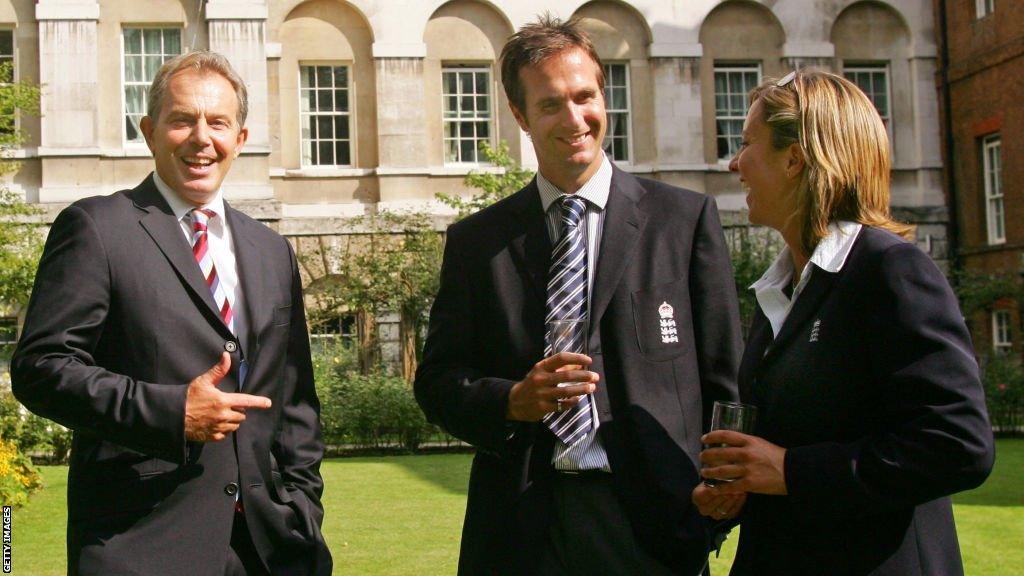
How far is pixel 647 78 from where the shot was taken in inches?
1046

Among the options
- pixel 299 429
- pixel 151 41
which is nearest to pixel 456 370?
pixel 299 429

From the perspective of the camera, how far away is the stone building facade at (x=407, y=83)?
2389cm

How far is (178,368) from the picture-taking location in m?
3.81

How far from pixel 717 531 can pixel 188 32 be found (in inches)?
889

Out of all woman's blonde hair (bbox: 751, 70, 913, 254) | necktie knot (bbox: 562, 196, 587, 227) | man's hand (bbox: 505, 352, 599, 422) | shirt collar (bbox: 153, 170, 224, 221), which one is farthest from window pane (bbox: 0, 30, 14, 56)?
woman's blonde hair (bbox: 751, 70, 913, 254)

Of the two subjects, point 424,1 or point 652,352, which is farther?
point 424,1

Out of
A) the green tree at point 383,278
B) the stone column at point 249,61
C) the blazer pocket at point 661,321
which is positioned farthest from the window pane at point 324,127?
the blazer pocket at point 661,321

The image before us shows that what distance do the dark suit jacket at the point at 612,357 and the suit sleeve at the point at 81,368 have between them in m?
0.94

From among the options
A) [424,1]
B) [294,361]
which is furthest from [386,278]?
[294,361]

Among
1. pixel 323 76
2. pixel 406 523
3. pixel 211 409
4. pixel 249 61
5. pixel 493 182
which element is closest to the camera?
pixel 211 409

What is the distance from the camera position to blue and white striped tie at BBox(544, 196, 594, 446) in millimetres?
3879

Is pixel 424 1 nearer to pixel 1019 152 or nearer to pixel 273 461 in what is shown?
pixel 1019 152

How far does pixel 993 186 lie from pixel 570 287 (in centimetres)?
→ 2436

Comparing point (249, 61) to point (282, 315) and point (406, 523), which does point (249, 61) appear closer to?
point (406, 523)
